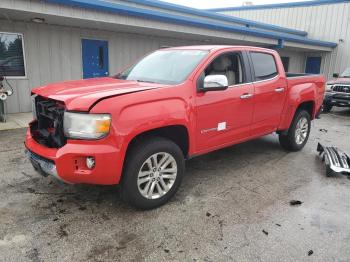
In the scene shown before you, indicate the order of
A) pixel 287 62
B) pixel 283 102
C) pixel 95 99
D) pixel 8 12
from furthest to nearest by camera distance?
1. pixel 287 62
2. pixel 8 12
3. pixel 283 102
4. pixel 95 99

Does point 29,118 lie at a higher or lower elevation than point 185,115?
lower

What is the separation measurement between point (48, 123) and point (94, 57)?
7451mm

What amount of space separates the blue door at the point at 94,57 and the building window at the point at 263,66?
7.02 m

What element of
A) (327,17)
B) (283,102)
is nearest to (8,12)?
(283,102)

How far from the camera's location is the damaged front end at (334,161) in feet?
15.3

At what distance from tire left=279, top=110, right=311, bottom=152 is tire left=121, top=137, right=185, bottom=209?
9.55 feet

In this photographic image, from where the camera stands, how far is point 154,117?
3207 millimetres

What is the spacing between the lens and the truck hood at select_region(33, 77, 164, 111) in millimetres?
2914

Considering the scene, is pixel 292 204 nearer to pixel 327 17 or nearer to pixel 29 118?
pixel 29 118

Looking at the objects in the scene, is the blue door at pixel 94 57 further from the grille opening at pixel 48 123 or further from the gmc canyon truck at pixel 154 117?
the grille opening at pixel 48 123

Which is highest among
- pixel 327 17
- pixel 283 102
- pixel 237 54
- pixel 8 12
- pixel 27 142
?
pixel 327 17

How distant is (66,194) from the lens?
3.81 meters

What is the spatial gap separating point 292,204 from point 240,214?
0.76 metres

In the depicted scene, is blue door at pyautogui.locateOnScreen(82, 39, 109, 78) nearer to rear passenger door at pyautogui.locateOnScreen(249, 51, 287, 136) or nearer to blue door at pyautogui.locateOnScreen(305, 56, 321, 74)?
rear passenger door at pyautogui.locateOnScreen(249, 51, 287, 136)
